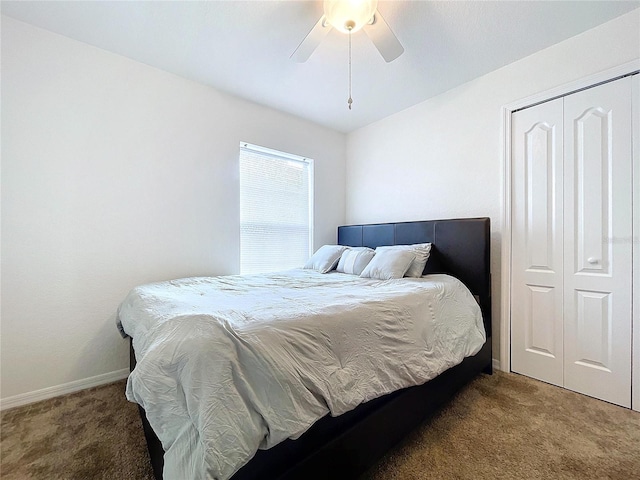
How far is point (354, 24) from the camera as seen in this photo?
5.22 feet

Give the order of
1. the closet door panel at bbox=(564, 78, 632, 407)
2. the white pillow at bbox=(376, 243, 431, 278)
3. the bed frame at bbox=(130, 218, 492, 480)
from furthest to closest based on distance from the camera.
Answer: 1. the white pillow at bbox=(376, 243, 431, 278)
2. the closet door panel at bbox=(564, 78, 632, 407)
3. the bed frame at bbox=(130, 218, 492, 480)

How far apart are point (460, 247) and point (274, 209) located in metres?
1.97

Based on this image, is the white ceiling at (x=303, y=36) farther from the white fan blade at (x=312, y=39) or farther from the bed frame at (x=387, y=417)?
the bed frame at (x=387, y=417)

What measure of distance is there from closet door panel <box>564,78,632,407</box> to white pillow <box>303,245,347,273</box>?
6.03 feet

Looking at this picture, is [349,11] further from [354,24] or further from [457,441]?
[457,441]

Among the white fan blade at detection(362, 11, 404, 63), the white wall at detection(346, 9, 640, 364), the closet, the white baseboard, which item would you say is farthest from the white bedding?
the white fan blade at detection(362, 11, 404, 63)

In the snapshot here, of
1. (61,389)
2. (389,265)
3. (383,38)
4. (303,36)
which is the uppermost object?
(303,36)

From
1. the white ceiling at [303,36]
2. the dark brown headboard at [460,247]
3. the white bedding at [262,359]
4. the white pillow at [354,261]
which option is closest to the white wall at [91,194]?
the white ceiling at [303,36]

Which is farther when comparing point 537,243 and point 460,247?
point 460,247

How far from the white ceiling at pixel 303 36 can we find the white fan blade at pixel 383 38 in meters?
0.12

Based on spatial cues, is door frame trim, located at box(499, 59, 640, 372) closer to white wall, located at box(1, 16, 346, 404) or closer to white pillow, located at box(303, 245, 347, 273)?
white pillow, located at box(303, 245, 347, 273)

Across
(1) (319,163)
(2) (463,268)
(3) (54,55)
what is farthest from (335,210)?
(3) (54,55)

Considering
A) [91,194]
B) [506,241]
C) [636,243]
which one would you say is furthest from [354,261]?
[91,194]

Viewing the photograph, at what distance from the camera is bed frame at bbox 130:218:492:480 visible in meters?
0.96
